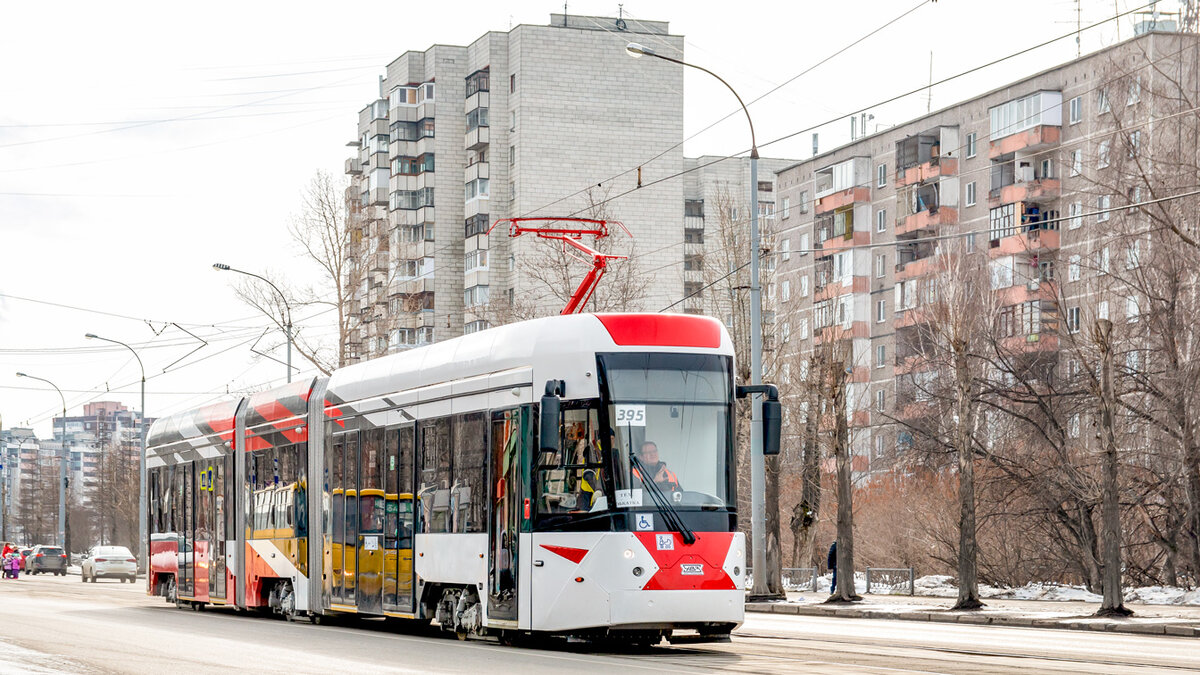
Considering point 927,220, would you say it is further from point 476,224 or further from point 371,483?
point 371,483

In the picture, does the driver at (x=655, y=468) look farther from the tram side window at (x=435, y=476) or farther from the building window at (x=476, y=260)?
the building window at (x=476, y=260)

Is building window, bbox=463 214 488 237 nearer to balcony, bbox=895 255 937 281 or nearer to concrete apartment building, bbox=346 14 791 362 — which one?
concrete apartment building, bbox=346 14 791 362

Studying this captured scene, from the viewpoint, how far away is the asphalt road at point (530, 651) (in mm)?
13445

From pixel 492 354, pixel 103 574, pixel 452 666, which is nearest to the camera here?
pixel 452 666

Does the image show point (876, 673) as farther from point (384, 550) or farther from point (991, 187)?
point (991, 187)

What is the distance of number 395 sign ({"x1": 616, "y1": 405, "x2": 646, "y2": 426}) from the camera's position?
51.5 ft

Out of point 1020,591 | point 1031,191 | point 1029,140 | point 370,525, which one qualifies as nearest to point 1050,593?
point 1020,591

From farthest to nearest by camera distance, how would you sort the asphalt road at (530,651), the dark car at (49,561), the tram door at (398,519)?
the dark car at (49,561)
the tram door at (398,519)
the asphalt road at (530,651)

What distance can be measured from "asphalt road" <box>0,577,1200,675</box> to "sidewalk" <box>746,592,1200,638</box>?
129 cm

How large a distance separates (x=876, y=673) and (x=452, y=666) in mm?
3665

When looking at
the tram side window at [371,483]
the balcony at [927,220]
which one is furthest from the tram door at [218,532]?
the balcony at [927,220]

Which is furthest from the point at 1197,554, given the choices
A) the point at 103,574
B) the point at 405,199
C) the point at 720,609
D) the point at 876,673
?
the point at 405,199

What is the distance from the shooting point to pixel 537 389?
53.5ft

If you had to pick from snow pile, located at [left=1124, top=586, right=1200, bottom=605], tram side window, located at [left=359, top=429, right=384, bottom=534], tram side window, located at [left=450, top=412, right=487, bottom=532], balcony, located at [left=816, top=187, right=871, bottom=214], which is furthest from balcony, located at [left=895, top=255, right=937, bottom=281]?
tram side window, located at [left=450, top=412, right=487, bottom=532]
